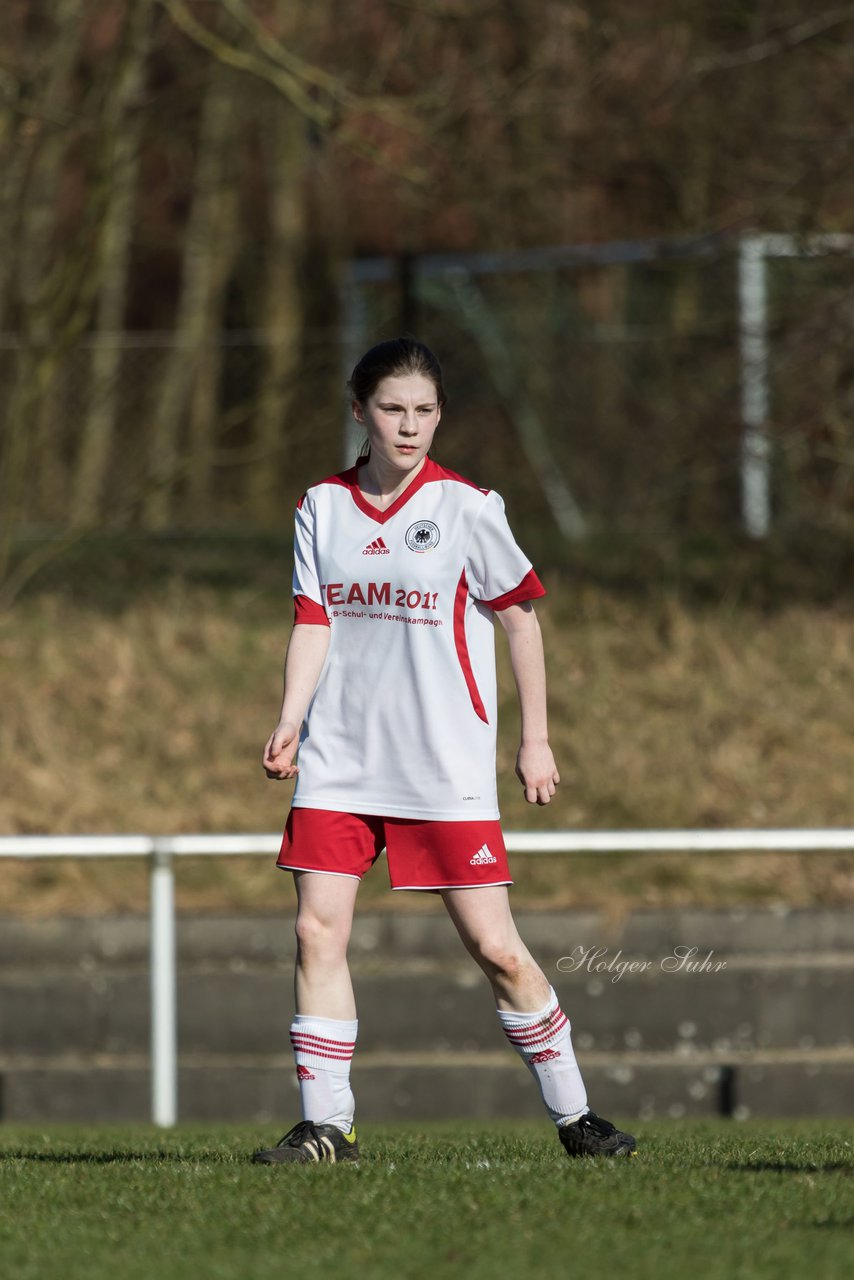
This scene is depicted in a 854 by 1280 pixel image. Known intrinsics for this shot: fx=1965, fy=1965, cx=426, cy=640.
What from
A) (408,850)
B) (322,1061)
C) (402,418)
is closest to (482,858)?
(408,850)

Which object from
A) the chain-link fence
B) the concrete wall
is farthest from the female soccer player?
the chain-link fence

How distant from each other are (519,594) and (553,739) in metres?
6.46

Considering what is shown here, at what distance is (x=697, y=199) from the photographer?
46.2 ft

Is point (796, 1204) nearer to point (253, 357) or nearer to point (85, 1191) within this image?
point (85, 1191)

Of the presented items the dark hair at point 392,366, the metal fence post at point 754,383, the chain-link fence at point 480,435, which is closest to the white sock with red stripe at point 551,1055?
the dark hair at point 392,366

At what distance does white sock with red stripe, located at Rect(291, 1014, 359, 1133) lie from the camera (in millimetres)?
4551

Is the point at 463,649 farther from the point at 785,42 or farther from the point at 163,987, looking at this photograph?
the point at 785,42

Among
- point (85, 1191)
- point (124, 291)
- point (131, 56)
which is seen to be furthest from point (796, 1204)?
point (124, 291)

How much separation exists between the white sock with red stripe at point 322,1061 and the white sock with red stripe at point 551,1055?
0.39m

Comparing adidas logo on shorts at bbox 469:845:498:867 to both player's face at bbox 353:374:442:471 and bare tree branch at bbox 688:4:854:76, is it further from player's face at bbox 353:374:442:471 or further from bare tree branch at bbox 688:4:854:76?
bare tree branch at bbox 688:4:854:76

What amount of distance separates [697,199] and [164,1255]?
38.2 feet

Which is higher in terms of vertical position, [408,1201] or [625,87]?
[625,87]

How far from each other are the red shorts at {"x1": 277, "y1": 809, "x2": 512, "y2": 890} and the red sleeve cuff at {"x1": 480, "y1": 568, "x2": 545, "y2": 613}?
52 cm

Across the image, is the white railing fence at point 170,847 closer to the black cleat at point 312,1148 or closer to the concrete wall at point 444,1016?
the concrete wall at point 444,1016
